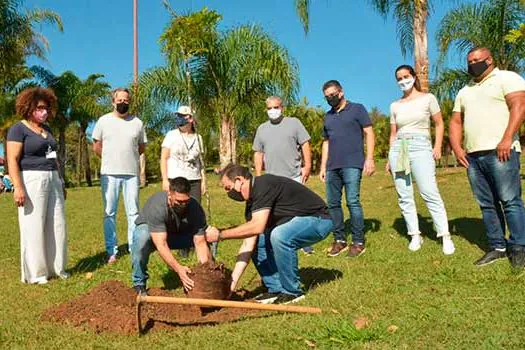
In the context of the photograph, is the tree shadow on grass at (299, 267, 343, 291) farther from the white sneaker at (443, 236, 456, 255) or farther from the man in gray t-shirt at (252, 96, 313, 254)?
the white sneaker at (443, 236, 456, 255)

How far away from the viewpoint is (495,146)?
17.7 feet

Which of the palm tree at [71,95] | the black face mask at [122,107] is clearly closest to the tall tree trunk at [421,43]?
the black face mask at [122,107]

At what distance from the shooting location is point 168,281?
226 inches

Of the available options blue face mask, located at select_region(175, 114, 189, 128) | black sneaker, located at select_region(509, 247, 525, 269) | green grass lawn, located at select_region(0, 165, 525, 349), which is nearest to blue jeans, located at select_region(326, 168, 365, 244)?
green grass lawn, located at select_region(0, 165, 525, 349)


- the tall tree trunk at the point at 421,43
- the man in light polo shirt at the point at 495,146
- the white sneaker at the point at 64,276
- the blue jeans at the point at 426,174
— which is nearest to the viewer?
the man in light polo shirt at the point at 495,146

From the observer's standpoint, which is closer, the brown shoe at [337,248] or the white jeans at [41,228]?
the white jeans at [41,228]

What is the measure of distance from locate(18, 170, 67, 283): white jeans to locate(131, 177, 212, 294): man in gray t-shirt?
1270 millimetres

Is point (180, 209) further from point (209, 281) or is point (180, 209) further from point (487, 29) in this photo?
point (487, 29)

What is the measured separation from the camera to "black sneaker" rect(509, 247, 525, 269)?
5184mm

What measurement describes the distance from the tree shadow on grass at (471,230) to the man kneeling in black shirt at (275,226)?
259cm

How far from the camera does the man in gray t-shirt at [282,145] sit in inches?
256

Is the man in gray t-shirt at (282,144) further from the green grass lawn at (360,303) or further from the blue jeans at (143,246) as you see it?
the blue jeans at (143,246)

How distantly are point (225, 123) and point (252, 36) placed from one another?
2934 mm

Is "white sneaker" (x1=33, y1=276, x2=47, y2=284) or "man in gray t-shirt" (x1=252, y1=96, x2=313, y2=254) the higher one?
"man in gray t-shirt" (x1=252, y1=96, x2=313, y2=254)
